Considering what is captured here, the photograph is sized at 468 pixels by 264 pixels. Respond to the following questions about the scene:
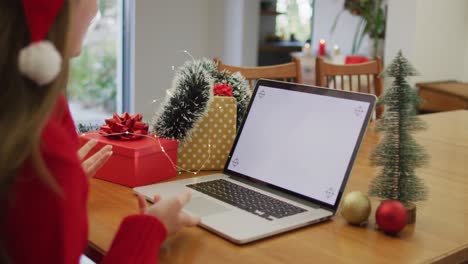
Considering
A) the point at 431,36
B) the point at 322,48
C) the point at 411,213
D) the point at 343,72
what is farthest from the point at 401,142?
the point at 322,48

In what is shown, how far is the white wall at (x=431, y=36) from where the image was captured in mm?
3453

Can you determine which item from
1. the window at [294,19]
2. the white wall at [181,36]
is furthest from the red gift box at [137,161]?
the window at [294,19]

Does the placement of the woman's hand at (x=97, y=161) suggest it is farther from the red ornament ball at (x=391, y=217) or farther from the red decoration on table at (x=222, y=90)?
the red ornament ball at (x=391, y=217)

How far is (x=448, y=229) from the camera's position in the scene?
1.08 metres

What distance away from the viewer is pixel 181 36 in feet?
14.6

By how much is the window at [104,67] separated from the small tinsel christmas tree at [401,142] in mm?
3360

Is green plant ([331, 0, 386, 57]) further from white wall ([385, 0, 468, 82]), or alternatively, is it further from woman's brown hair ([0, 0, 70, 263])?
woman's brown hair ([0, 0, 70, 263])

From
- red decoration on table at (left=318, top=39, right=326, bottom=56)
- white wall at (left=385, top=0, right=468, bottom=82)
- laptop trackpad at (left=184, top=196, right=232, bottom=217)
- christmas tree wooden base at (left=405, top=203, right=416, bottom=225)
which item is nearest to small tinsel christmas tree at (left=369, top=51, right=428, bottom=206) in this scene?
christmas tree wooden base at (left=405, top=203, right=416, bottom=225)

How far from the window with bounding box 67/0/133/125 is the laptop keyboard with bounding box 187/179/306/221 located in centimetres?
308

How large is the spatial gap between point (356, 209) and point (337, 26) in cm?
317

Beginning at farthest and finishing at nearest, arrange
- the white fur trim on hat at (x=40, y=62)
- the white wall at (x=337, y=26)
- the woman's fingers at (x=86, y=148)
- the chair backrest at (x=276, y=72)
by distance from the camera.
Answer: the white wall at (x=337, y=26) < the chair backrest at (x=276, y=72) < the woman's fingers at (x=86, y=148) < the white fur trim on hat at (x=40, y=62)

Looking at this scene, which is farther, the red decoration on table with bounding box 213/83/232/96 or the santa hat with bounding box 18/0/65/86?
the red decoration on table with bounding box 213/83/232/96

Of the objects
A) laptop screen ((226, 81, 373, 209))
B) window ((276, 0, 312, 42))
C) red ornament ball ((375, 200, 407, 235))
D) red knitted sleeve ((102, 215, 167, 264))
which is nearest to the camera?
red knitted sleeve ((102, 215, 167, 264))

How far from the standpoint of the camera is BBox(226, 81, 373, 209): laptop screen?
3.76ft
